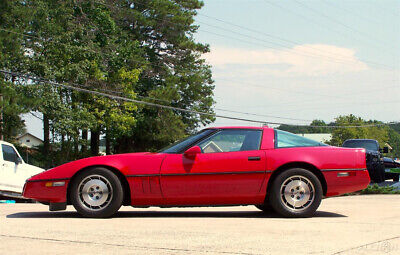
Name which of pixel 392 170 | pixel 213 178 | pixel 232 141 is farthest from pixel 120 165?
pixel 392 170

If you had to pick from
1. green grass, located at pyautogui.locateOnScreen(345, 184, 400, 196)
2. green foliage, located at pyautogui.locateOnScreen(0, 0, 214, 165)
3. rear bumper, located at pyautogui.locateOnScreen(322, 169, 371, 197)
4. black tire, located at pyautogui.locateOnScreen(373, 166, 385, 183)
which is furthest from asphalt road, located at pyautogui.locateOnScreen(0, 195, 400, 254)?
green foliage, located at pyautogui.locateOnScreen(0, 0, 214, 165)

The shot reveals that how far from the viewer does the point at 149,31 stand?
57062mm

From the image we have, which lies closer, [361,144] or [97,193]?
[97,193]

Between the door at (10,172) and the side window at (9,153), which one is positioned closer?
the door at (10,172)

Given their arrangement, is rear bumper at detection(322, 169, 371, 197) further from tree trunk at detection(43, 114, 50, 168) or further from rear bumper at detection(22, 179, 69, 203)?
tree trunk at detection(43, 114, 50, 168)

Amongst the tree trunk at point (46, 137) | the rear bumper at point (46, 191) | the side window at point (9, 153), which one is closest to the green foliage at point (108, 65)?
the tree trunk at point (46, 137)

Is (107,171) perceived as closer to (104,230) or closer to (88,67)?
(104,230)

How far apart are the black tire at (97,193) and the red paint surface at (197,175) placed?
13cm

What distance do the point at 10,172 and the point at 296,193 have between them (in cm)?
1020

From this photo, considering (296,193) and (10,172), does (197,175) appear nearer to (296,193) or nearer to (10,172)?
(296,193)

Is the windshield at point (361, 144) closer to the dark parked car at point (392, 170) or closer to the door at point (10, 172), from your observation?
the dark parked car at point (392, 170)

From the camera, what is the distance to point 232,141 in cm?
862

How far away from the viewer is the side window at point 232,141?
27.8ft

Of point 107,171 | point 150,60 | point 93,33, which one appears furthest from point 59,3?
point 107,171
